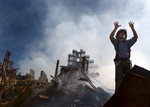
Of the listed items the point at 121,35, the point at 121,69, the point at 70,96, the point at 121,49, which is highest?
the point at 121,35

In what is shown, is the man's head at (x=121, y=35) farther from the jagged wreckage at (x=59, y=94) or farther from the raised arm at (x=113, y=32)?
the jagged wreckage at (x=59, y=94)

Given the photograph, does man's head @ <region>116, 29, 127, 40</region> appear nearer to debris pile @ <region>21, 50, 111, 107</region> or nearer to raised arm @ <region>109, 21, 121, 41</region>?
raised arm @ <region>109, 21, 121, 41</region>

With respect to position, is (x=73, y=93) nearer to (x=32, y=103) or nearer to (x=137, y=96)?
(x=32, y=103)

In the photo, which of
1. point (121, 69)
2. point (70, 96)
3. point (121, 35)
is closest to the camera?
point (121, 69)

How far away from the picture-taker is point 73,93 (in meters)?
9.51

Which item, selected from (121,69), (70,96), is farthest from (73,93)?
(121,69)

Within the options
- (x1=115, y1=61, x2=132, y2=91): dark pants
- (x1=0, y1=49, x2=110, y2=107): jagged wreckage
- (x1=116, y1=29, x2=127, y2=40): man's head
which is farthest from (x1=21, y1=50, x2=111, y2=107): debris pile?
(x1=116, y1=29, x2=127, y2=40): man's head

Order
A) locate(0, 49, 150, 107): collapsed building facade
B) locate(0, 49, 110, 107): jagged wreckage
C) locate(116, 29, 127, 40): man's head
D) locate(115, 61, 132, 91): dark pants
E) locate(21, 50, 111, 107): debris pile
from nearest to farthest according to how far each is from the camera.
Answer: locate(0, 49, 150, 107): collapsed building facade → locate(115, 61, 132, 91): dark pants → locate(116, 29, 127, 40): man's head → locate(0, 49, 110, 107): jagged wreckage → locate(21, 50, 111, 107): debris pile

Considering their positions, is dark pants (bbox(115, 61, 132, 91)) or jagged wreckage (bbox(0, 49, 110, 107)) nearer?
dark pants (bbox(115, 61, 132, 91))

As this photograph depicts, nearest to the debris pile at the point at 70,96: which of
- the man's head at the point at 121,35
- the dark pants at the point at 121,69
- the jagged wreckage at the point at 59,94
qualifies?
the jagged wreckage at the point at 59,94

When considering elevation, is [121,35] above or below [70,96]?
above

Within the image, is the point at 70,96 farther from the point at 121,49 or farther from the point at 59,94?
the point at 121,49

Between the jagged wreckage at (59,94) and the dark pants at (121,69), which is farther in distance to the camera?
the jagged wreckage at (59,94)

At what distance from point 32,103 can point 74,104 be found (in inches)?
73.6
